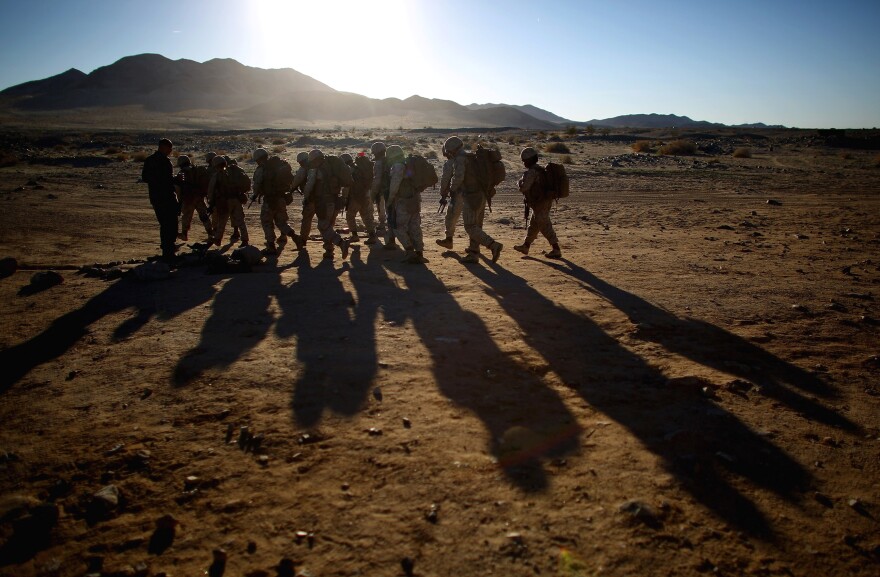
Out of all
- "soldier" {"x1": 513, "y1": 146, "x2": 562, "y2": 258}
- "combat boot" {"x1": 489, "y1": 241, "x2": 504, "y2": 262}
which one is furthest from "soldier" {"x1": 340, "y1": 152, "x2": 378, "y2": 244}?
"soldier" {"x1": 513, "y1": 146, "x2": 562, "y2": 258}

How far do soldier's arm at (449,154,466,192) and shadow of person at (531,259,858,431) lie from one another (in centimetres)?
343

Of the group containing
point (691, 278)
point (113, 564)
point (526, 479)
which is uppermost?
point (691, 278)

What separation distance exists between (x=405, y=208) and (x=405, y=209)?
20mm

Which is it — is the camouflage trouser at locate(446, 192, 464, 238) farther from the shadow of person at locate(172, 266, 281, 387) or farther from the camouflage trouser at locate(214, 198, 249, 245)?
the camouflage trouser at locate(214, 198, 249, 245)

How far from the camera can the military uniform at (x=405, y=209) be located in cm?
853

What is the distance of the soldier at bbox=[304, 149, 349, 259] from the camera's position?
30.3ft

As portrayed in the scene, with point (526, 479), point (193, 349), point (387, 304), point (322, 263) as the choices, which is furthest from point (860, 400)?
point (322, 263)

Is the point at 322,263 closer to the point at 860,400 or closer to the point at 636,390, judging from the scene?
the point at 636,390

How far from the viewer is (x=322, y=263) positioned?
880 cm

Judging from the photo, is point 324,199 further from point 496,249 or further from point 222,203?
point 496,249

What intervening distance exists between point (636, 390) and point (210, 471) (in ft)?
10.4

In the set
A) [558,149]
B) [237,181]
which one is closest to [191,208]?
[237,181]

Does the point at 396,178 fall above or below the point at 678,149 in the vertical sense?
below

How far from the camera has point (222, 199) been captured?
10086 mm
